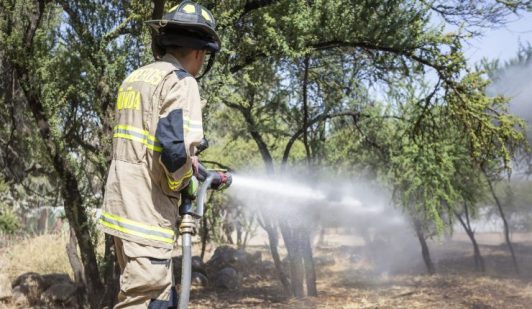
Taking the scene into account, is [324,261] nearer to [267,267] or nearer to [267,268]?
[267,267]

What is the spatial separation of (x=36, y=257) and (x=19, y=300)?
307cm

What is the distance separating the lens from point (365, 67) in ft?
28.5

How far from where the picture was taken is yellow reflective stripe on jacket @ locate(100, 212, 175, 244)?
213 centimetres

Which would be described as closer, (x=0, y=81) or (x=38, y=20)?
(x=38, y=20)

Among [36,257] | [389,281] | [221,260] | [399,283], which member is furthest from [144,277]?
[389,281]

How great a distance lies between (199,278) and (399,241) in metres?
14.6

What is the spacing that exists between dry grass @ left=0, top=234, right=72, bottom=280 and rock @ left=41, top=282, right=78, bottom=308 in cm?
188

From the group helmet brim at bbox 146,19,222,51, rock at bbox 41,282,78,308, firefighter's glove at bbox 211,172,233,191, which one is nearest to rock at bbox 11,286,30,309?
rock at bbox 41,282,78,308

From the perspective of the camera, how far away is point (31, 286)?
7.85m

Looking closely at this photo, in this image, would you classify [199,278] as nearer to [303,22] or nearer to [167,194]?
[303,22]

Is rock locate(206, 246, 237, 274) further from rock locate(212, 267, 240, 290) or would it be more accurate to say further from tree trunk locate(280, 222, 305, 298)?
tree trunk locate(280, 222, 305, 298)

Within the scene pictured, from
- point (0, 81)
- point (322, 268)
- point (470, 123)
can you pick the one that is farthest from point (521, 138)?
point (322, 268)

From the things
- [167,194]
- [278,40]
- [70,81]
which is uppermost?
[278,40]

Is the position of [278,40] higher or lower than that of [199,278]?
higher
